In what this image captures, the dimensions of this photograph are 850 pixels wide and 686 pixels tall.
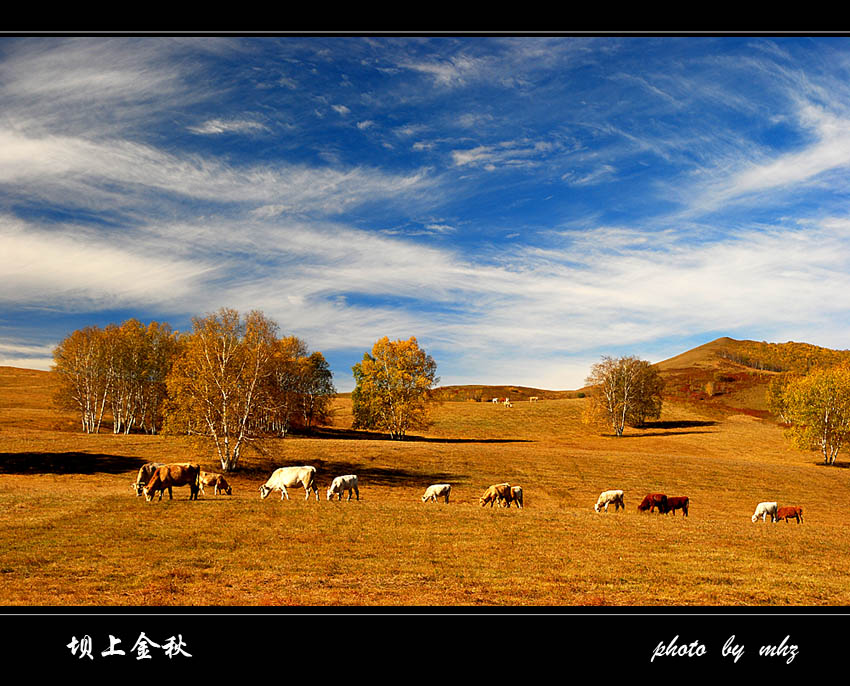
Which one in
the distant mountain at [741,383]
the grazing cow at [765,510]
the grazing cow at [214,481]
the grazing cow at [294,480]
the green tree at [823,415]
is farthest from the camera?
the distant mountain at [741,383]

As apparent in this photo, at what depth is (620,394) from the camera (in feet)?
316

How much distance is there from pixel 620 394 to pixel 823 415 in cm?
3122

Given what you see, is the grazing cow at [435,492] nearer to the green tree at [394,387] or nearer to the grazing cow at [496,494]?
the grazing cow at [496,494]

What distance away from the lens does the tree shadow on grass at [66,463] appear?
40.6m

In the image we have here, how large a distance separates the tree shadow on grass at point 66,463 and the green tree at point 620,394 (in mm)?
76643

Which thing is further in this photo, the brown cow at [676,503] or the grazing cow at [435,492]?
the grazing cow at [435,492]

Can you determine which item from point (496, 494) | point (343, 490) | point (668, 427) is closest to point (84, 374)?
point (343, 490)

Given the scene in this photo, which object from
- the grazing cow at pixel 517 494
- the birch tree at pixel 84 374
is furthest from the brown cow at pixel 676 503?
the birch tree at pixel 84 374

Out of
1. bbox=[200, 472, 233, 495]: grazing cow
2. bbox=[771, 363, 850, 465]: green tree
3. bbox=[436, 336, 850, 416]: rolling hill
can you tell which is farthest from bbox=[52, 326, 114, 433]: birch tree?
bbox=[771, 363, 850, 465]: green tree

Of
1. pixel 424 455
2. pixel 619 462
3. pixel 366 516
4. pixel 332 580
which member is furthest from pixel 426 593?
pixel 619 462

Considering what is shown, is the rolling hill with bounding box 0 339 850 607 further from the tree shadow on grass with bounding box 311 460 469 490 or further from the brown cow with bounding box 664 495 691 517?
the brown cow with bounding box 664 495 691 517

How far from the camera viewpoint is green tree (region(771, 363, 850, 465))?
232ft

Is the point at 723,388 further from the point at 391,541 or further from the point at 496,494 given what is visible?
the point at 391,541
